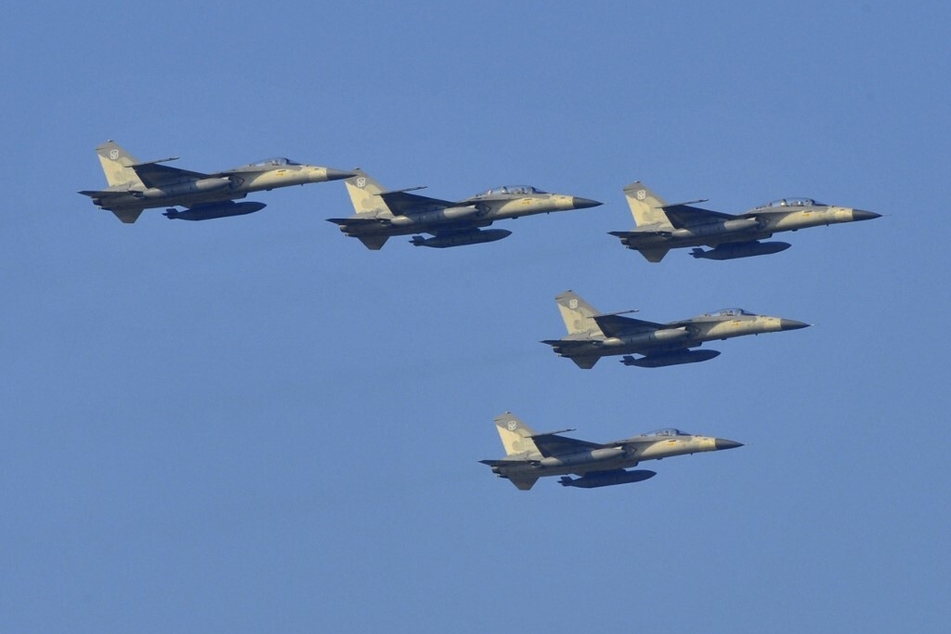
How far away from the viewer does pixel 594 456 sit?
92250mm

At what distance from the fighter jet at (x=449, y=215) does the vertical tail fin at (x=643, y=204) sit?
734 centimetres

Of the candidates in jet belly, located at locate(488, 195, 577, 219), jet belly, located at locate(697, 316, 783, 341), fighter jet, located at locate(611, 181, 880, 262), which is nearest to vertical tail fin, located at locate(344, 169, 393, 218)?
jet belly, located at locate(488, 195, 577, 219)

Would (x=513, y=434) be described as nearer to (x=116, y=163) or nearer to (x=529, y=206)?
(x=529, y=206)

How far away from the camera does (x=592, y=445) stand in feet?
302

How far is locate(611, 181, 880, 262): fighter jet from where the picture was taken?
9356cm

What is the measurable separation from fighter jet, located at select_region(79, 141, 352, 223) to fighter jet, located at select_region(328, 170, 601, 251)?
2.81 meters

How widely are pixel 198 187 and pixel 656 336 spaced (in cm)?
2460

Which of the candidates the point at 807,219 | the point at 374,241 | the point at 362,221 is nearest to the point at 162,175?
the point at 362,221

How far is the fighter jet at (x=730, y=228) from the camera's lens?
93.6m

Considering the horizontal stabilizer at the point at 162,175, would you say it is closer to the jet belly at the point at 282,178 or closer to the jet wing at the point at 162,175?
the jet wing at the point at 162,175

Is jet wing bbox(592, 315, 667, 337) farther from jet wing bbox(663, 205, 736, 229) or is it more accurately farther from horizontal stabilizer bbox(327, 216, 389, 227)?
horizontal stabilizer bbox(327, 216, 389, 227)

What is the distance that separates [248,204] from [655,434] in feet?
78.5

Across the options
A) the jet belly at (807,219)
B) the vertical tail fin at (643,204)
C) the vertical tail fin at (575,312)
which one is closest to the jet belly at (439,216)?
the vertical tail fin at (575,312)

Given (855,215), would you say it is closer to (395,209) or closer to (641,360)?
(641,360)
